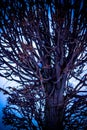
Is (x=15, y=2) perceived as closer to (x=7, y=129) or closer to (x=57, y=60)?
(x=57, y=60)

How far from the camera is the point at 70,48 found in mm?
3820

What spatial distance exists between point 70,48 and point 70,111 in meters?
1.76

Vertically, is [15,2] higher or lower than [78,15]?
higher

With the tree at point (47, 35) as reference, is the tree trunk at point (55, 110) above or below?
below

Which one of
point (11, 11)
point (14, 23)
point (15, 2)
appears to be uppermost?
point (15, 2)

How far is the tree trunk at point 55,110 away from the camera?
3.63 m

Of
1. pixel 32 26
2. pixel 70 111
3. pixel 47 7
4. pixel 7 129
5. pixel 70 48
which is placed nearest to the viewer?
pixel 32 26

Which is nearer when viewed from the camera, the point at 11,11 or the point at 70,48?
the point at 11,11

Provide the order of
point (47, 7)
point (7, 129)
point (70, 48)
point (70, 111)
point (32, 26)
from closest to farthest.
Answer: point (32, 26) < point (47, 7) < point (70, 48) < point (70, 111) < point (7, 129)

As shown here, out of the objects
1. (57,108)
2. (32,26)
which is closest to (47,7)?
(32,26)

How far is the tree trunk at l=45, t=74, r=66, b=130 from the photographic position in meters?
3.63

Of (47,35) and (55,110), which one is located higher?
(47,35)

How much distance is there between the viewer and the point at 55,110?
3643 mm

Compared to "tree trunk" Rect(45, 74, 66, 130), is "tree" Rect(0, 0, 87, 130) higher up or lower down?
higher up
